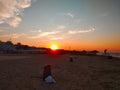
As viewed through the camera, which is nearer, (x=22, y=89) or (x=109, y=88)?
(x=22, y=89)

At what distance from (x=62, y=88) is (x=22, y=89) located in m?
2.31

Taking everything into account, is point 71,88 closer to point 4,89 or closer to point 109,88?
point 109,88

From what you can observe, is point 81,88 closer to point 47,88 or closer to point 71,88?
point 71,88

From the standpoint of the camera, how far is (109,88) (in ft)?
35.9

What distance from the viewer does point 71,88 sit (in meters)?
10.7

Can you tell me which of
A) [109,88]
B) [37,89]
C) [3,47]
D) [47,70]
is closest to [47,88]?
[37,89]

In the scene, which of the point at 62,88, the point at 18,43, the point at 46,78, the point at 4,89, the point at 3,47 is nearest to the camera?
the point at 4,89

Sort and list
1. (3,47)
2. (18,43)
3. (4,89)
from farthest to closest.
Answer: (18,43) → (3,47) → (4,89)

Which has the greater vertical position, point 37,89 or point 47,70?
point 47,70

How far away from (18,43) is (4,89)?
158858 millimetres

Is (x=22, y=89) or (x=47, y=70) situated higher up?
(x=47, y=70)

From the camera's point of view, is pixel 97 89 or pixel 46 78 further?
pixel 46 78

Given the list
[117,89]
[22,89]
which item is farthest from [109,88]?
[22,89]

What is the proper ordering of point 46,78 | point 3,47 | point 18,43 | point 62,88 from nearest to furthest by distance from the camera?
point 62,88, point 46,78, point 3,47, point 18,43
